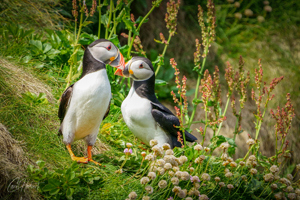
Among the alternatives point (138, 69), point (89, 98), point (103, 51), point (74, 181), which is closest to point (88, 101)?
point (89, 98)

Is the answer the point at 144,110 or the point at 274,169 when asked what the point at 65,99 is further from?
the point at 274,169

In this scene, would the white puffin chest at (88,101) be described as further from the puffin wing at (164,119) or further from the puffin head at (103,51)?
the puffin wing at (164,119)

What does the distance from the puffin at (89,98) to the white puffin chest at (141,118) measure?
1.33ft

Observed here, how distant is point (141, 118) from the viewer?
285 centimetres

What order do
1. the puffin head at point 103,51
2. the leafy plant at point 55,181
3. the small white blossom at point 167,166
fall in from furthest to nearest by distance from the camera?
the puffin head at point 103,51, the leafy plant at point 55,181, the small white blossom at point 167,166

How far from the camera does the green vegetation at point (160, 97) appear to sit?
212cm

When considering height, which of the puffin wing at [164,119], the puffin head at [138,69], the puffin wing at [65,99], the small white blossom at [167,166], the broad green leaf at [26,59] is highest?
the small white blossom at [167,166]

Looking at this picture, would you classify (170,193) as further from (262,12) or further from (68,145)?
(262,12)

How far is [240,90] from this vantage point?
3.13m

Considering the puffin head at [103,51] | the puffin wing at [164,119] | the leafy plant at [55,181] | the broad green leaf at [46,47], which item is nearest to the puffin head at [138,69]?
the puffin wing at [164,119]

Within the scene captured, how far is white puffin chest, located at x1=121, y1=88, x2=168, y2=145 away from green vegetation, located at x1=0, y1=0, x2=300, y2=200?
0.58 ft

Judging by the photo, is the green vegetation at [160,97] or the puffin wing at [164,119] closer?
the green vegetation at [160,97]

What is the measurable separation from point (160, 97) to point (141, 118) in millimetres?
1739

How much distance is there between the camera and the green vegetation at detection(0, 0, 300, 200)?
212cm
